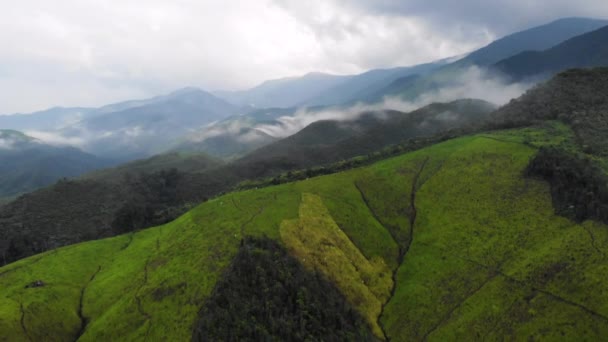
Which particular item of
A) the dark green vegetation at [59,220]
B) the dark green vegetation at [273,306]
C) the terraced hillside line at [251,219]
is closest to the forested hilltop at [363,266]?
the dark green vegetation at [273,306]

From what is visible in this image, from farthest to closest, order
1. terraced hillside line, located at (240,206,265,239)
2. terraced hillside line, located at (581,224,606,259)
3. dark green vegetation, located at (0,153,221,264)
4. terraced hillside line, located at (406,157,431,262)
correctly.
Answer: dark green vegetation, located at (0,153,221,264) → terraced hillside line, located at (406,157,431,262) → terraced hillside line, located at (240,206,265,239) → terraced hillside line, located at (581,224,606,259)

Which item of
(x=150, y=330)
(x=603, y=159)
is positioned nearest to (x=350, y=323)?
(x=150, y=330)

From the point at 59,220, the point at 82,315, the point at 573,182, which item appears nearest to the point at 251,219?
the point at 82,315

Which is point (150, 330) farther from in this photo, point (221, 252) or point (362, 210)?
point (362, 210)

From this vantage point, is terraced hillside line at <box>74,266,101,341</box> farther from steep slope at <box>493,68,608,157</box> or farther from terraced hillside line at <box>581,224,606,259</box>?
steep slope at <box>493,68,608,157</box>

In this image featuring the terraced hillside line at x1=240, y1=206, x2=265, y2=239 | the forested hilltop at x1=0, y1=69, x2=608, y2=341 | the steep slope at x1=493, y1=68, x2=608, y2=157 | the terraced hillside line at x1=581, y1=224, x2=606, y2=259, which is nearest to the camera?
the forested hilltop at x1=0, y1=69, x2=608, y2=341

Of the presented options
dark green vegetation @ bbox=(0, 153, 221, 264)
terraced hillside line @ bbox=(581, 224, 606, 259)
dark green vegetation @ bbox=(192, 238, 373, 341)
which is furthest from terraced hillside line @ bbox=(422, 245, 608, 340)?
dark green vegetation @ bbox=(0, 153, 221, 264)

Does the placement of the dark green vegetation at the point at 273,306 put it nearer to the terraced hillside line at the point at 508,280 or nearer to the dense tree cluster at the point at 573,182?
the terraced hillside line at the point at 508,280
